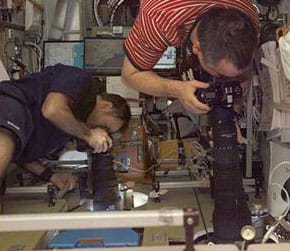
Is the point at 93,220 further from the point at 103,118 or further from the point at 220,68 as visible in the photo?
the point at 103,118

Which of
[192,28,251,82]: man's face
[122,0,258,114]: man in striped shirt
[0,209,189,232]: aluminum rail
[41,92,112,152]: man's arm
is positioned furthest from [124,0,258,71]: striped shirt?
[0,209,189,232]: aluminum rail

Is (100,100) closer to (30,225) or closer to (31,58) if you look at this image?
(31,58)

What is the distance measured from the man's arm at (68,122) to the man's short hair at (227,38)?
95 centimetres

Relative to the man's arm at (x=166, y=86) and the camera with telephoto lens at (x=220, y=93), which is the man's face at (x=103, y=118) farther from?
the camera with telephoto lens at (x=220, y=93)

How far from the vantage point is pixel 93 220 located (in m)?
0.77

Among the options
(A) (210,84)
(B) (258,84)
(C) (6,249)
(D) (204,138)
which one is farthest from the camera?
(D) (204,138)

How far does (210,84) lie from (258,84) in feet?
2.62

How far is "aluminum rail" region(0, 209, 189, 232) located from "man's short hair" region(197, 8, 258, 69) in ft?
2.72

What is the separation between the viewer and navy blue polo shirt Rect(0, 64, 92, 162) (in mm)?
2287

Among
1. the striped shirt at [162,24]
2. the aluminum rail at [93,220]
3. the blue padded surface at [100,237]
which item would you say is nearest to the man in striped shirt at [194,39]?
the striped shirt at [162,24]

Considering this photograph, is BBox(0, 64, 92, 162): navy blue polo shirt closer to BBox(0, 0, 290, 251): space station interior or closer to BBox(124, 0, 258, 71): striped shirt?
BBox(0, 0, 290, 251): space station interior

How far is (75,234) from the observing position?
1.88 meters

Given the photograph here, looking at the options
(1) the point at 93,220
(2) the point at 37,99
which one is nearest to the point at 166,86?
(2) the point at 37,99

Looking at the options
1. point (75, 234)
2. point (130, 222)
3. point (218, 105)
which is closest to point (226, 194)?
point (218, 105)
